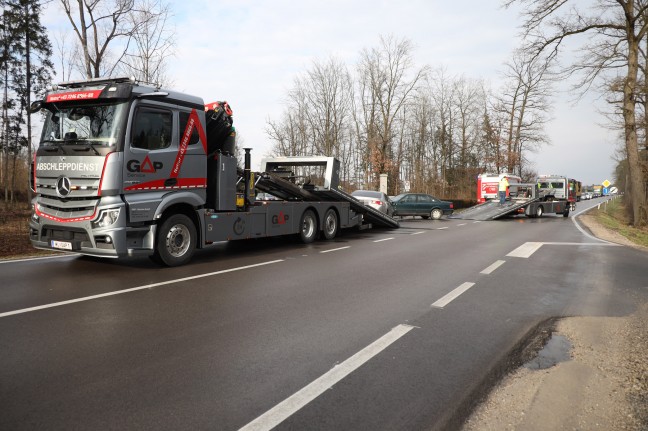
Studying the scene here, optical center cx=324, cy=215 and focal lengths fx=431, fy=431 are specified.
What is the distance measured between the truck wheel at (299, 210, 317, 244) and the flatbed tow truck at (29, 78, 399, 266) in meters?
3.01

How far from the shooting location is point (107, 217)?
6.98 m

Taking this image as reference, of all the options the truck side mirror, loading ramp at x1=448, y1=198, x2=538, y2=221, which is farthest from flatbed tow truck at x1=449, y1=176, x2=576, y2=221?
the truck side mirror

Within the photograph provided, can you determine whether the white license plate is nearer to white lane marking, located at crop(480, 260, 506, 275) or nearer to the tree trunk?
white lane marking, located at crop(480, 260, 506, 275)

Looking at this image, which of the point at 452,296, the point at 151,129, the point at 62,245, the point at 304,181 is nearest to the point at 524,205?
the point at 304,181

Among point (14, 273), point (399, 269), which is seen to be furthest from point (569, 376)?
point (14, 273)

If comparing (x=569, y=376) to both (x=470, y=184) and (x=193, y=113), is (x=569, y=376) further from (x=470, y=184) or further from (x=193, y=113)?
(x=470, y=184)

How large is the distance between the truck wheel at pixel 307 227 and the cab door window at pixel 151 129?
16.2ft

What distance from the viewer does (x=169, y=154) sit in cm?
791

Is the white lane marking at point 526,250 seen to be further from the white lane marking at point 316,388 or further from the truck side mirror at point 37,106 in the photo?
the truck side mirror at point 37,106

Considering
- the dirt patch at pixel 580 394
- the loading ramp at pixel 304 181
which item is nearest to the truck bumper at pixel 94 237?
the loading ramp at pixel 304 181

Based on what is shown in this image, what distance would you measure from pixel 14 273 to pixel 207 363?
555 cm

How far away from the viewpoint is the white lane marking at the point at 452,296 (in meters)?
5.62

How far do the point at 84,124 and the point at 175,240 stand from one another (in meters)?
2.52

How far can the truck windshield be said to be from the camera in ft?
23.6
